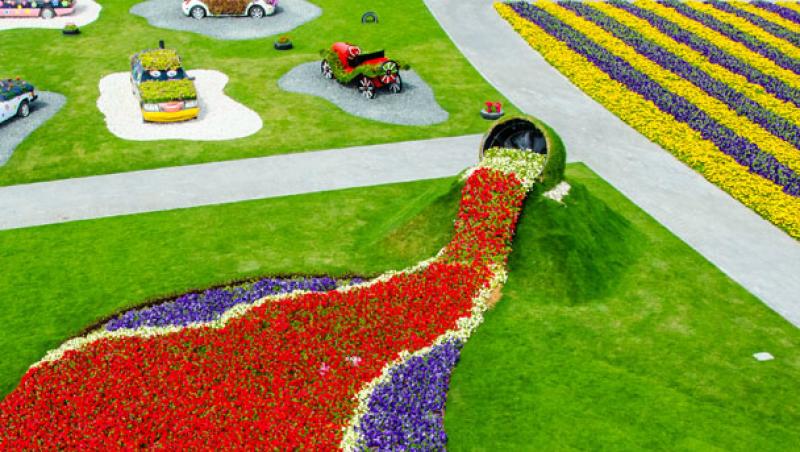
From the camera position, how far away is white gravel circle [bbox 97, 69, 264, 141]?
77.8ft

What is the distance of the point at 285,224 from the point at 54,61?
56.9 feet

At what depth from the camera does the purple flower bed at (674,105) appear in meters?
22.5

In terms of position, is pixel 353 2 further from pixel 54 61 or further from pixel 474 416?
pixel 474 416

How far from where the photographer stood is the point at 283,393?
41.7ft

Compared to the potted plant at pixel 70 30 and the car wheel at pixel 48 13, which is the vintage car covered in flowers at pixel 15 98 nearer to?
the potted plant at pixel 70 30

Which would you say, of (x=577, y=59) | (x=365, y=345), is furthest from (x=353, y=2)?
(x=365, y=345)

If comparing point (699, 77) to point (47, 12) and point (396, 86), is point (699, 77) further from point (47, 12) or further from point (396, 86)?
point (47, 12)

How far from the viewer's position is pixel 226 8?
113 feet

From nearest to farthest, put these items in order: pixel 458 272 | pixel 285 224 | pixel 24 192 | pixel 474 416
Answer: pixel 474 416
pixel 458 272
pixel 285 224
pixel 24 192

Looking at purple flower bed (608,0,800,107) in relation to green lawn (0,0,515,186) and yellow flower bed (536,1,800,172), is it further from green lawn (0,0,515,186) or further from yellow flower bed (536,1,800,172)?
green lawn (0,0,515,186)

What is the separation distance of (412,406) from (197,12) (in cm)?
2773

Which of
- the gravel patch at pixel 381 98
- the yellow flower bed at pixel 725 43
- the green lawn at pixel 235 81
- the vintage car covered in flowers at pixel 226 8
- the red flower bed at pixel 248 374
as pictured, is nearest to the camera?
the red flower bed at pixel 248 374

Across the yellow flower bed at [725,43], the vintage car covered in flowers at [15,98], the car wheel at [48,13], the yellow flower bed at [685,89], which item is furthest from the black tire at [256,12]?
the yellow flower bed at [725,43]

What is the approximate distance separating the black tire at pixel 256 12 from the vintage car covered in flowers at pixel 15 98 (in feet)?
41.2
